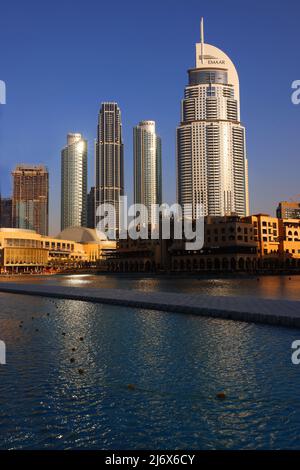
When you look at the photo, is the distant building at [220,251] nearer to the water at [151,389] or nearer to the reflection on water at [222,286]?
the reflection on water at [222,286]

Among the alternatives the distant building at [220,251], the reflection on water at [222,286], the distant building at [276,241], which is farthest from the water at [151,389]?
the distant building at [276,241]

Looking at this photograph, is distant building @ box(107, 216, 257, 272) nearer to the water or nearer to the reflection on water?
the reflection on water

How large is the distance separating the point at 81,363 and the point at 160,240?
18271cm

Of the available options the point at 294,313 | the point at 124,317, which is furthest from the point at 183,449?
the point at 124,317

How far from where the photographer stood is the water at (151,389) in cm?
921

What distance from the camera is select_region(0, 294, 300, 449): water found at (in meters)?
9.21
